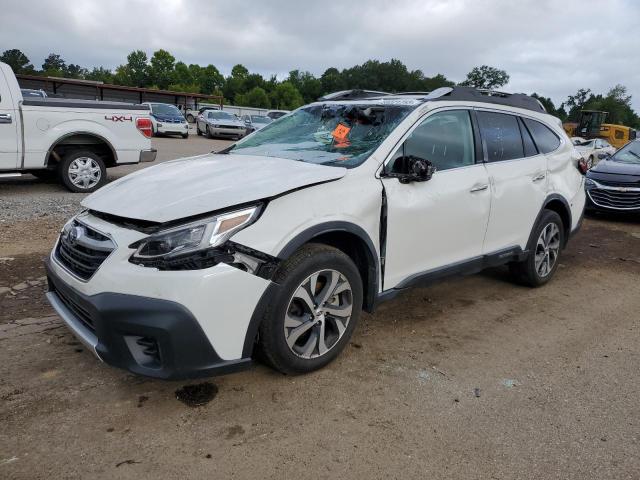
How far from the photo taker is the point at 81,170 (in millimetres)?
8445

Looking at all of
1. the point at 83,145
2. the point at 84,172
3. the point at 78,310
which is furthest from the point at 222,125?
the point at 78,310

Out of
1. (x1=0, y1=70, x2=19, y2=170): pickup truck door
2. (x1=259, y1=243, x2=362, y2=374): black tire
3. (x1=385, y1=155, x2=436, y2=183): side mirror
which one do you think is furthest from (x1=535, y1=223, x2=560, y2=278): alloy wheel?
(x1=0, y1=70, x2=19, y2=170): pickup truck door

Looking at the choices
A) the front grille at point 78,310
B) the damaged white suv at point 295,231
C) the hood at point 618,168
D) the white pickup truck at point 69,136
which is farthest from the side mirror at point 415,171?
the hood at point 618,168

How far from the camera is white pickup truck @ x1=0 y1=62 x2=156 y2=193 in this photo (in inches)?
302

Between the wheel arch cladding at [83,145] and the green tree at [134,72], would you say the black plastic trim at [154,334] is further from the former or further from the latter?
the green tree at [134,72]

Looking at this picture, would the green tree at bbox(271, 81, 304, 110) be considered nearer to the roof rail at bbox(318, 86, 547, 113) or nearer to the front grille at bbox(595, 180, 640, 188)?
the front grille at bbox(595, 180, 640, 188)

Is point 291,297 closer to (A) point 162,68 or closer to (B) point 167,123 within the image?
(B) point 167,123

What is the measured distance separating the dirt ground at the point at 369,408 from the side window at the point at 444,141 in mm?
1288

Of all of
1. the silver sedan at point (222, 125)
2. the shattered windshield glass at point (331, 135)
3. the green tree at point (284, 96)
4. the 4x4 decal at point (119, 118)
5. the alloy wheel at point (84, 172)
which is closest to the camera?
the shattered windshield glass at point (331, 135)

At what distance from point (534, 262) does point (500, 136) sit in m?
1.29

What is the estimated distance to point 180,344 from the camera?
8.08ft

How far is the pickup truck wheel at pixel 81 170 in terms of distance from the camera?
8.28m

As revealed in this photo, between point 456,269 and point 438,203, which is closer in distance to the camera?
point 438,203

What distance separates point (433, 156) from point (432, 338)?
1.34 metres
